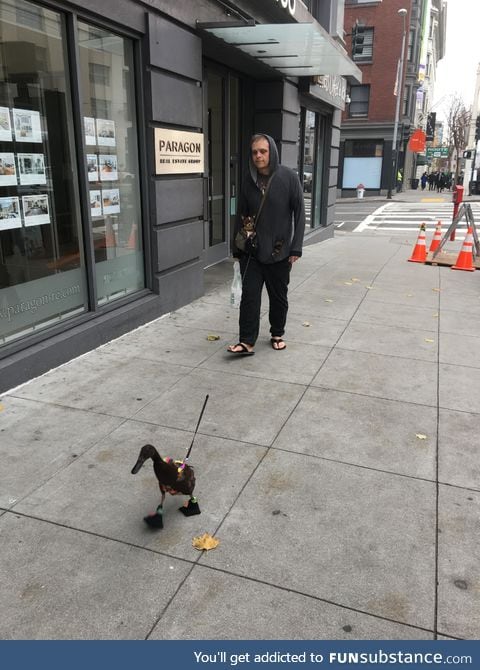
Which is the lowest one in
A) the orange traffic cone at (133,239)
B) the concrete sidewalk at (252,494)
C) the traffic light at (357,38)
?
the concrete sidewalk at (252,494)

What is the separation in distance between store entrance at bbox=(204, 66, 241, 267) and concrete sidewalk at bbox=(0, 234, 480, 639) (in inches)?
167

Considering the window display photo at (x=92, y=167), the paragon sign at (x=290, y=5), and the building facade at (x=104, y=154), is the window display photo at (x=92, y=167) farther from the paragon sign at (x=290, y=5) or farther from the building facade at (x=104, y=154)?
the paragon sign at (x=290, y=5)

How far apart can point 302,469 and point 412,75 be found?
4255 cm

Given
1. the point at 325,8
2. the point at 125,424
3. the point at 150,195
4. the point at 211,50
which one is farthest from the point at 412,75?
the point at 125,424

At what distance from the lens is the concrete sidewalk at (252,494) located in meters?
2.36

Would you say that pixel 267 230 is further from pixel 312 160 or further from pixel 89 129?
pixel 312 160

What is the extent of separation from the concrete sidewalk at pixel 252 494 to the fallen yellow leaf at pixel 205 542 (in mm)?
58

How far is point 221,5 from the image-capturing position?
722 centimetres

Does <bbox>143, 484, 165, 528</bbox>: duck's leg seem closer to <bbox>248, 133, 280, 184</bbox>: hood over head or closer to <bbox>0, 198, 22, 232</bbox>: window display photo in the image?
<bbox>0, 198, 22, 232</bbox>: window display photo


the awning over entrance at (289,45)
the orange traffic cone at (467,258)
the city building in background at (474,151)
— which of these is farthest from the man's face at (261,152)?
the city building in background at (474,151)

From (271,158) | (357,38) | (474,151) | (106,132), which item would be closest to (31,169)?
(106,132)

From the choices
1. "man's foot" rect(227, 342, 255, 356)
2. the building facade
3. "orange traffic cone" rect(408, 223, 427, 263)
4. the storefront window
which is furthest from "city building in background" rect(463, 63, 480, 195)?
"man's foot" rect(227, 342, 255, 356)

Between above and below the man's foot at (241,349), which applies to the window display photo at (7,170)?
above
